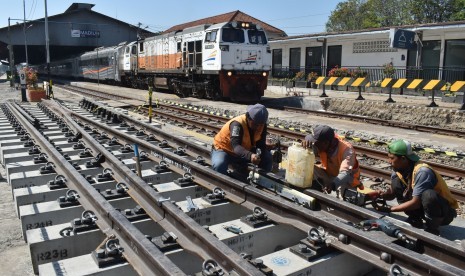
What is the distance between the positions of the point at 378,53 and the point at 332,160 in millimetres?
21980

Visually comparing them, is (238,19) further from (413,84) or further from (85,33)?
(413,84)

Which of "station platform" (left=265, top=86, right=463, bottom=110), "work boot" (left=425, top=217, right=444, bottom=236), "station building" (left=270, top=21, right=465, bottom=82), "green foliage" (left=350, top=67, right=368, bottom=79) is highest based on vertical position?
"station building" (left=270, top=21, right=465, bottom=82)

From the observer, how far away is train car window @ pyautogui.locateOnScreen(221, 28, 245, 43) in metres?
18.9

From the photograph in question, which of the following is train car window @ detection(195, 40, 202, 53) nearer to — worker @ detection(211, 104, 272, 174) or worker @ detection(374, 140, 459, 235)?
worker @ detection(211, 104, 272, 174)

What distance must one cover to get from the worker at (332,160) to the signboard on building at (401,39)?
51.4ft

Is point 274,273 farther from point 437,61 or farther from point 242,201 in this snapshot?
point 437,61

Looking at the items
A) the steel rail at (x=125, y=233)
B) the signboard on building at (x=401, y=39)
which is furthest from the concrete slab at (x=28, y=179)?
the signboard on building at (x=401, y=39)

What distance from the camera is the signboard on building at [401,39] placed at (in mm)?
19016

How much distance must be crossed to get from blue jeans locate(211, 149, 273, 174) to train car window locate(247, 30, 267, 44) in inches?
582

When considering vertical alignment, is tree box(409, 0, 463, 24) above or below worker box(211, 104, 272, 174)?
above

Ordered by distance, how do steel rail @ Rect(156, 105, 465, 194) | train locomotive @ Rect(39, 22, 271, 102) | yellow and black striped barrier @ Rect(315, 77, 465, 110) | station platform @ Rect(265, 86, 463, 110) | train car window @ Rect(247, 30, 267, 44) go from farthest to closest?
train car window @ Rect(247, 30, 267, 44) < train locomotive @ Rect(39, 22, 271, 102) < station platform @ Rect(265, 86, 463, 110) < yellow and black striped barrier @ Rect(315, 77, 465, 110) < steel rail @ Rect(156, 105, 465, 194)

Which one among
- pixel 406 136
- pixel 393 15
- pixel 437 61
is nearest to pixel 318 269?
pixel 406 136

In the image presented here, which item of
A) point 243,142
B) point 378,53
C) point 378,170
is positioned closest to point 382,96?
point 378,53

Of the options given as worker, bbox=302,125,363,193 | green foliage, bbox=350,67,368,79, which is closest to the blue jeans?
worker, bbox=302,125,363,193
